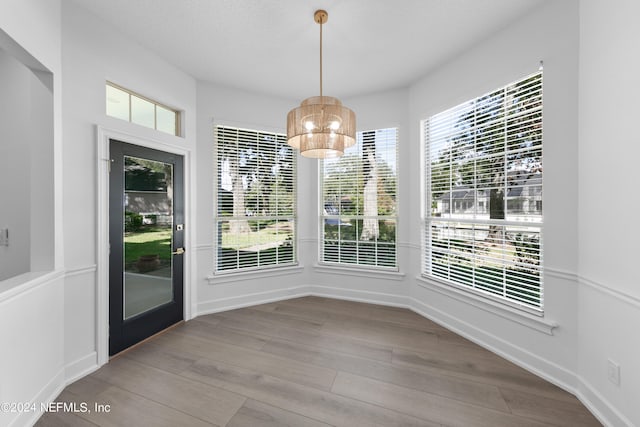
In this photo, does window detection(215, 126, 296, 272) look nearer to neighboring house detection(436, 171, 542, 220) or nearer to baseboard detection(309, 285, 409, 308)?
baseboard detection(309, 285, 409, 308)

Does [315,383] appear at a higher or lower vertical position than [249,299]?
lower

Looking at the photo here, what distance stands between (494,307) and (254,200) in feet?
10.1

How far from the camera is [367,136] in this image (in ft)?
12.6

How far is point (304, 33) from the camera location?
2475 mm

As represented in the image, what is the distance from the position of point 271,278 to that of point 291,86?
8.89 ft

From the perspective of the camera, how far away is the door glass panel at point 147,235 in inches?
101
